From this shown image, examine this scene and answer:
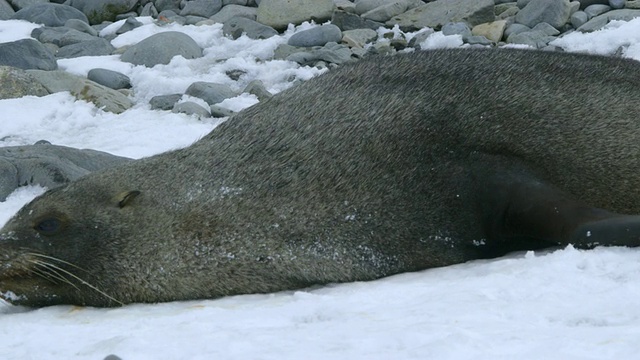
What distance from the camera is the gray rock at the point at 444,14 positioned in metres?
12.6

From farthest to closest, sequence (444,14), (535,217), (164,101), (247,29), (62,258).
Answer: (247,29) < (444,14) < (164,101) < (62,258) < (535,217)

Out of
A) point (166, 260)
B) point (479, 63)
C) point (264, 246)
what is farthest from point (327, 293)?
point (479, 63)

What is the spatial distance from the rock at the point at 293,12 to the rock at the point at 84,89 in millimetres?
3353

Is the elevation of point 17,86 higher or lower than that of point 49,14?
higher

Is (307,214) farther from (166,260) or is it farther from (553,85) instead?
(553,85)

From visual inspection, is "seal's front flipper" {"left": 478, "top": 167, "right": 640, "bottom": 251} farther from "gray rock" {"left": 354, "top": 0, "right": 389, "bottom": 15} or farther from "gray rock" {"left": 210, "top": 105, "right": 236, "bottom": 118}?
"gray rock" {"left": 354, "top": 0, "right": 389, "bottom": 15}

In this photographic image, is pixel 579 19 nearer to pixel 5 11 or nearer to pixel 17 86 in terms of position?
pixel 17 86

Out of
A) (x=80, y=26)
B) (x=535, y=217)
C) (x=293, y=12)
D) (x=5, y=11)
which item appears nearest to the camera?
(x=535, y=217)

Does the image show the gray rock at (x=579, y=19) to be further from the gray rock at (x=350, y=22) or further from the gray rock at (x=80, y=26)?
the gray rock at (x=80, y=26)

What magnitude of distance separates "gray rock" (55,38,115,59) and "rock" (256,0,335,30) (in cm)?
203

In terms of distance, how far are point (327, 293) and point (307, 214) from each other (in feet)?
1.60

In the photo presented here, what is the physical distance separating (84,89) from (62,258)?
5.76m

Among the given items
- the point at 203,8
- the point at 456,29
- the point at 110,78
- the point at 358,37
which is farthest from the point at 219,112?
the point at 203,8

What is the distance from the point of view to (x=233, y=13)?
47.1ft
